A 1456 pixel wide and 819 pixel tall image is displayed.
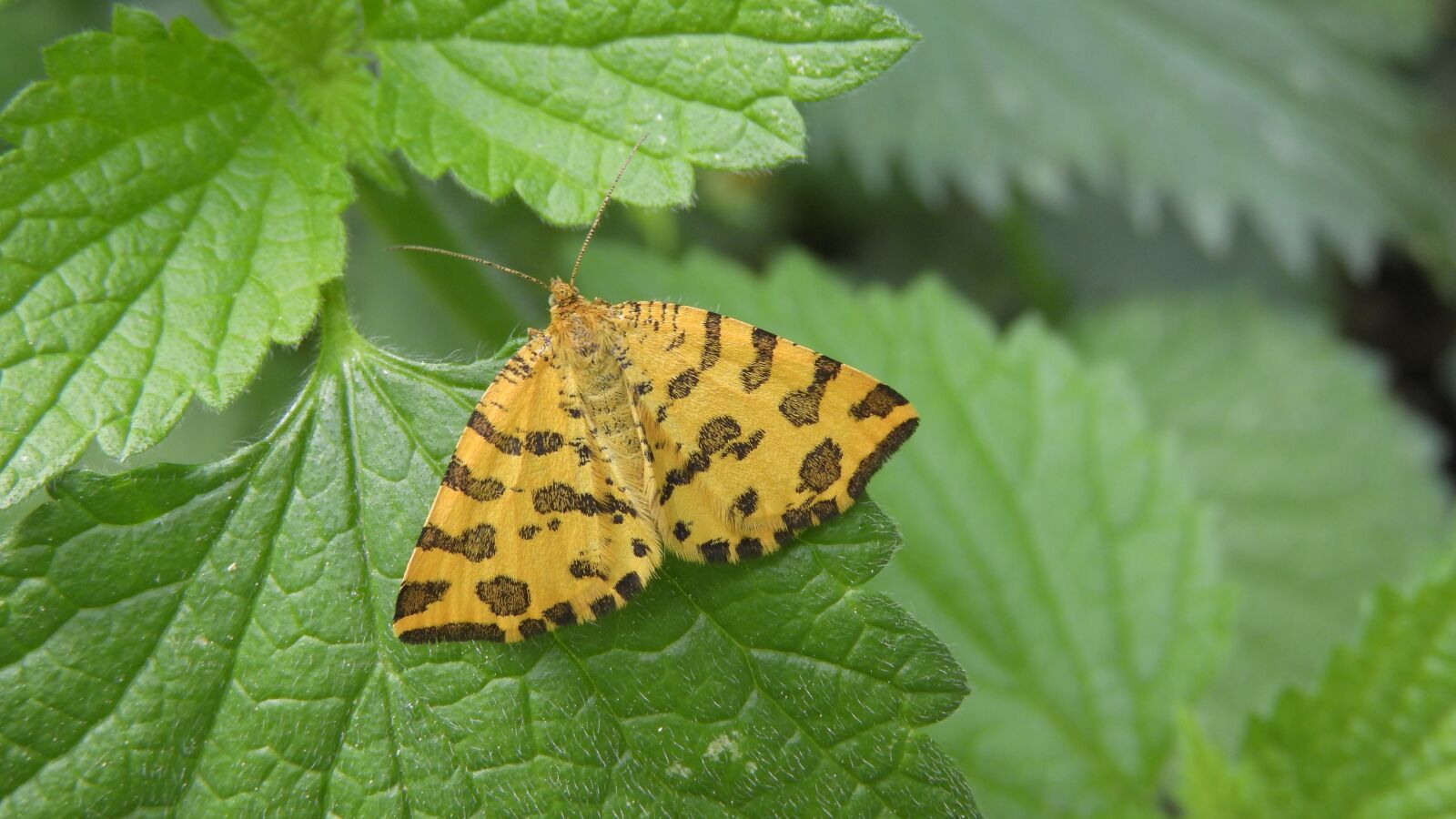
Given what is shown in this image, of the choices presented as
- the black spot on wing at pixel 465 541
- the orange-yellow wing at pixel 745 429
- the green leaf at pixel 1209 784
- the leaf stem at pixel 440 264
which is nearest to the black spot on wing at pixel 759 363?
the orange-yellow wing at pixel 745 429

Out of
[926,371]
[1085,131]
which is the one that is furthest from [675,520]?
[1085,131]

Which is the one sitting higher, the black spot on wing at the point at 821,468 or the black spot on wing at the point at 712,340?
the black spot on wing at the point at 712,340

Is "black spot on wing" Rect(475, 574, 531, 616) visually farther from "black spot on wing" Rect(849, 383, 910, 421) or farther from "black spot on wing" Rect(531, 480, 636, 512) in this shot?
"black spot on wing" Rect(849, 383, 910, 421)

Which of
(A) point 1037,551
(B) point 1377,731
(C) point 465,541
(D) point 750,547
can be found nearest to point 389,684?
(C) point 465,541

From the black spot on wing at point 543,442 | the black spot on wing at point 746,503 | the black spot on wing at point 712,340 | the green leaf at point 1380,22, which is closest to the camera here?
the black spot on wing at point 746,503

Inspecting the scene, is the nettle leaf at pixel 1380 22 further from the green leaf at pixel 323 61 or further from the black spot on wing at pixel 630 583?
the black spot on wing at pixel 630 583

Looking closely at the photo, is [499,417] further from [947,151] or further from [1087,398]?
[947,151]
